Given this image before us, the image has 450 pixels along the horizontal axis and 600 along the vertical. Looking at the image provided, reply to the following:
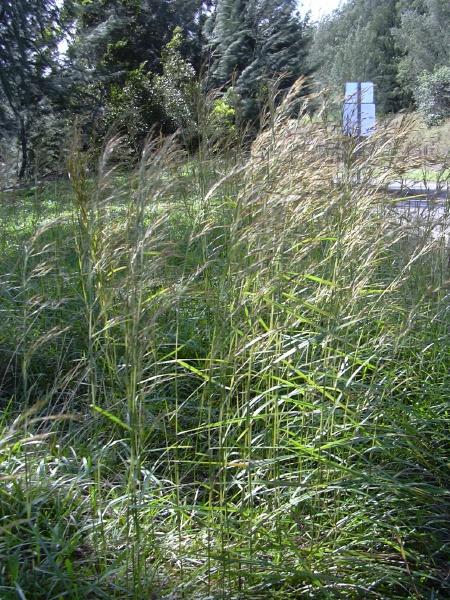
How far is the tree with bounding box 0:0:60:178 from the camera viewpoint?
1083cm

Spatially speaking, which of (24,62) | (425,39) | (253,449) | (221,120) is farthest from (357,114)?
(425,39)

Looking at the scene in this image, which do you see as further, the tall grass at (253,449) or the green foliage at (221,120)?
the green foliage at (221,120)

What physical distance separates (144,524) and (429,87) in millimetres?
37323

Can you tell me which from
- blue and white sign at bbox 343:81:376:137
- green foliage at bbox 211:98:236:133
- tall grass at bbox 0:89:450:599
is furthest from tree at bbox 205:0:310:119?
tall grass at bbox 0:89:450:599

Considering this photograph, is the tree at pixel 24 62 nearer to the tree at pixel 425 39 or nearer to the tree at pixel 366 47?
the tree at pixel 366 47

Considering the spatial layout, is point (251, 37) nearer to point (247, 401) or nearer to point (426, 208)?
point (426, 208)

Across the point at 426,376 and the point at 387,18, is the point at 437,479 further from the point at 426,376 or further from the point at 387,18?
the point at 387,18

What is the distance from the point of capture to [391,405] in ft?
9.05

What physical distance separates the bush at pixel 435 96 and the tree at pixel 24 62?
75.6ft

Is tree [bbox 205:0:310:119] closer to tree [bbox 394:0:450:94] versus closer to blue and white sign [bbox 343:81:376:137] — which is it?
blue and white sign [bbox 343:81:376:137]

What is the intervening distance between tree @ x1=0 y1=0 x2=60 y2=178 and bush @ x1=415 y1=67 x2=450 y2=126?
2303cm

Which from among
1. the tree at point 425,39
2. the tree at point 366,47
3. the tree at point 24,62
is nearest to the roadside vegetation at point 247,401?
the tree at point 24,62

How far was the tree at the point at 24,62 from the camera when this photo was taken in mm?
10828

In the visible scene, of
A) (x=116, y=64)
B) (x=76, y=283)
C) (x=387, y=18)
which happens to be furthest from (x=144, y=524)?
(x=387, y=18)
